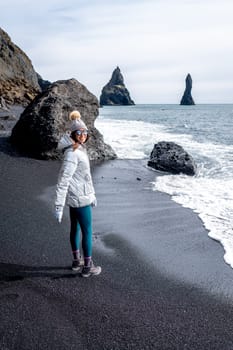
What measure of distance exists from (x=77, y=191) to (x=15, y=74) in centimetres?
3756

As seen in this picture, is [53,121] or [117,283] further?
[53,121]

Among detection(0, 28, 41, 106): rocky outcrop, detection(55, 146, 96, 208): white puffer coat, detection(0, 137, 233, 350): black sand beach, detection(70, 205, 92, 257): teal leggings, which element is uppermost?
detection(0, 28, 41, 106): rocky outcrop

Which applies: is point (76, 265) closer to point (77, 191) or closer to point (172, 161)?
point (77, 191)

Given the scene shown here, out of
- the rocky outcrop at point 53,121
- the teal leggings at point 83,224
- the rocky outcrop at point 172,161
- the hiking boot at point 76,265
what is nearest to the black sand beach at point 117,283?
the hiking boot at point 76,265

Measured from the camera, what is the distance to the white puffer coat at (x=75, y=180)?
14.8ft

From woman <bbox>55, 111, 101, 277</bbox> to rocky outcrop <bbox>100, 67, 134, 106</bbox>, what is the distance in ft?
538

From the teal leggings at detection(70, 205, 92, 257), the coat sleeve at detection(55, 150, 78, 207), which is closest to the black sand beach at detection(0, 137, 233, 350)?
the teal leggings at detection(70, 205, 92, 257)

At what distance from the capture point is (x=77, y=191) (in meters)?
4.68

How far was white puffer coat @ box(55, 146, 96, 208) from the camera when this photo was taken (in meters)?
4.52

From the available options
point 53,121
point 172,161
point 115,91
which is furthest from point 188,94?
point 53,121

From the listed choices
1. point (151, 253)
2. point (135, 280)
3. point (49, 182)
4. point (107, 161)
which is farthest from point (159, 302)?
point (107, 161)

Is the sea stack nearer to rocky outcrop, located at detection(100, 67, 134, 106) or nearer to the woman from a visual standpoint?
rocky outcrop, located at detection(100, 67, 134, 106)

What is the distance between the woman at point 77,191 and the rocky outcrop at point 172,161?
28.1ft

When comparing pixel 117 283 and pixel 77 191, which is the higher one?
pixel 77 191
